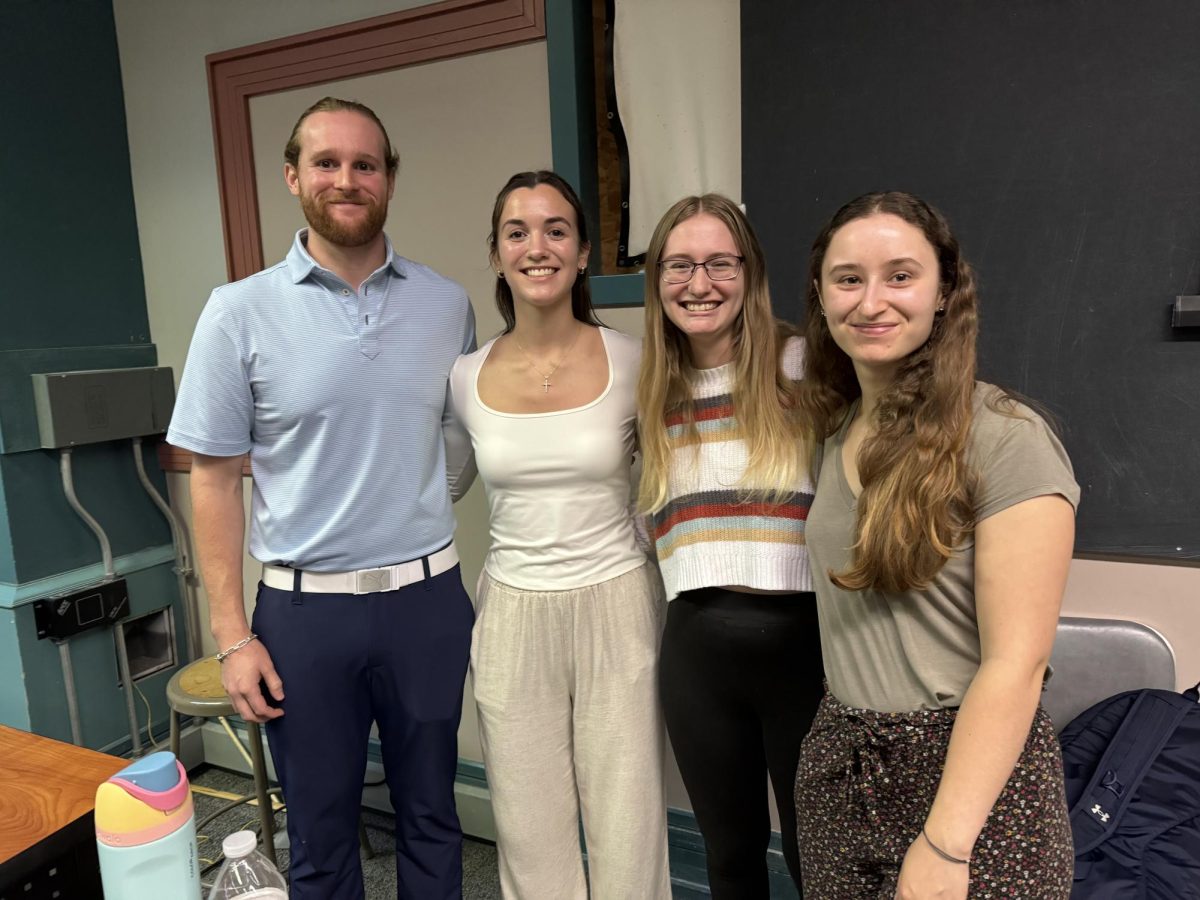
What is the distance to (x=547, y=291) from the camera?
149 centimetres

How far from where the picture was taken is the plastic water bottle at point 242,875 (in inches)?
34.1

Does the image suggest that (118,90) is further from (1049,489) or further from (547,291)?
(1049,489)

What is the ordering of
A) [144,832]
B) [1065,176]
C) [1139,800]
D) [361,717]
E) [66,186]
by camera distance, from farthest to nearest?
[66,186] → [361,717] → [1065,176] → [1139,800] → [144,832]

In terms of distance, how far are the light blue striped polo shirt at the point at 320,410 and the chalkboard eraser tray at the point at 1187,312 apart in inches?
53.5

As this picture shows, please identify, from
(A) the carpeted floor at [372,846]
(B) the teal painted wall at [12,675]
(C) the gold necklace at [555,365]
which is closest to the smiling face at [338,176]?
(C) the gold necklace at [555,365]

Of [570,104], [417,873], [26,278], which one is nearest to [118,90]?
[26,278]

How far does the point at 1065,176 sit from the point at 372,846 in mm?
2480

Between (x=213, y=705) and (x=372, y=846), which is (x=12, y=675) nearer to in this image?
(x=213, y=705)

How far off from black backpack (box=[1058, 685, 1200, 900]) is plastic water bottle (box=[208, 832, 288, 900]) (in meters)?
1.20

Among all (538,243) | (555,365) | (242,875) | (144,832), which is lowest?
(242,875)

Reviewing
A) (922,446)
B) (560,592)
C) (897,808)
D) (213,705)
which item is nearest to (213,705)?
(213,705)

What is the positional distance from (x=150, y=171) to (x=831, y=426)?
247 cm

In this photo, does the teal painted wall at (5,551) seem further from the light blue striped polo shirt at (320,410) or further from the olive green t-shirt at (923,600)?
the olive green t-shirt at (923,600)

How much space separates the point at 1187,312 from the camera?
1400 millimetres
